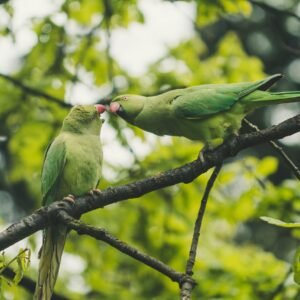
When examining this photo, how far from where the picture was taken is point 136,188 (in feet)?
13.6

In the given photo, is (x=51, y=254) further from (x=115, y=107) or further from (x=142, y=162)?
(x=142, y=162)

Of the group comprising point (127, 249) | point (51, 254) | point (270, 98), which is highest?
point (270, 98)

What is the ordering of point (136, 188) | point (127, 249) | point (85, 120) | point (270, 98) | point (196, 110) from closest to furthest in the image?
point (127, 249), point (136, 188), point (270, 98), point (196, 110), point (85, 120)

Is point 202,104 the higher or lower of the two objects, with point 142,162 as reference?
lower

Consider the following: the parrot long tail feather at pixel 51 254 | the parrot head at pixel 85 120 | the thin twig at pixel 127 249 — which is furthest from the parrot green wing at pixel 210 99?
the thin twig at pixel 127 249

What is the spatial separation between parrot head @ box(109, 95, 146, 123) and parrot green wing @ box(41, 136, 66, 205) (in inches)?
→ 22.4

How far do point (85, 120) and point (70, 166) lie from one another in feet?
1.46

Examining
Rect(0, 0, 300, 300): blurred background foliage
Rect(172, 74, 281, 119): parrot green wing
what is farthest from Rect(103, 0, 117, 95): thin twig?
Rect(172, 74, 281, 119): parrot green wing

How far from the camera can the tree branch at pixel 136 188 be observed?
159 inches

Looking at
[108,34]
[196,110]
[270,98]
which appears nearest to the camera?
[270,98]

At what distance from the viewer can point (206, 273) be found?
7.65 meters

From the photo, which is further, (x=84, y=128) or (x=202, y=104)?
(x=84, y=128)

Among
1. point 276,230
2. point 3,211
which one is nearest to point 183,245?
point 3,211

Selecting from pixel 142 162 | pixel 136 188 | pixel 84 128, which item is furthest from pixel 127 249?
pixel 142 162
